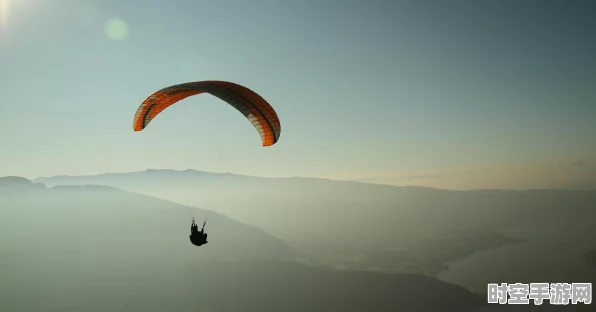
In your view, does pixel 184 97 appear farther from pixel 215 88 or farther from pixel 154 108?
pixel 215 88

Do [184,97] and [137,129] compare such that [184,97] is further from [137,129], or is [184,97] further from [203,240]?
[203,240]

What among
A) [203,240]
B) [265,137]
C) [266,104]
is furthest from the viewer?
[265,137]

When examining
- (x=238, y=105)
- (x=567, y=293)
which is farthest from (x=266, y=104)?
(x=567, y=293)

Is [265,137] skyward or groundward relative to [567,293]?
skyward

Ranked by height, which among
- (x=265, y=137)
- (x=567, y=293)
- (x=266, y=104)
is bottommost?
(x=567, y=293)

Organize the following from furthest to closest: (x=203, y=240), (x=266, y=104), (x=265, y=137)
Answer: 1. (x=265, y=137)
2. (x=266, y=104)
3. (x=203, y=240)

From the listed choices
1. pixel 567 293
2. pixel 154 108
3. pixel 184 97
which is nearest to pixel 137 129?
pixel 154 108

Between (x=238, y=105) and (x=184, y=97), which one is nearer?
(x=238, y=105)
